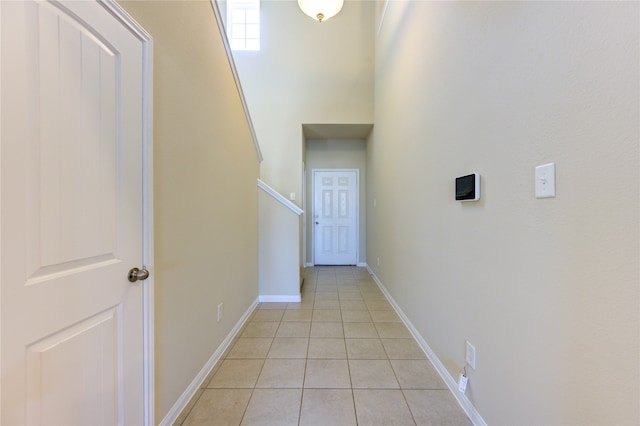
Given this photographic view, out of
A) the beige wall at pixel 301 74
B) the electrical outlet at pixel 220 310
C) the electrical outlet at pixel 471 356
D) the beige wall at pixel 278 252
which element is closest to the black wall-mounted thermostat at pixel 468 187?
the electrical outlet at pixel 471 356

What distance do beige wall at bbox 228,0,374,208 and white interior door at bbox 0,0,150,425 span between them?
9.84ft

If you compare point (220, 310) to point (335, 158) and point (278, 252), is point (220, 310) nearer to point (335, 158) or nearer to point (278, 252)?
point (278, 252)

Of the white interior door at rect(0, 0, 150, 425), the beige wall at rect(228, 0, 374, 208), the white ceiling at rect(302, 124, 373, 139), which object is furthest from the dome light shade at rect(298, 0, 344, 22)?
the white interior door at rect(0, 0, 150, 425)

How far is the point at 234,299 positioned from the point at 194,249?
2.85 ft

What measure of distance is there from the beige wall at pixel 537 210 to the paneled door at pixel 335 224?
310cm

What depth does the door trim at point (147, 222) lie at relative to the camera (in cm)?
107

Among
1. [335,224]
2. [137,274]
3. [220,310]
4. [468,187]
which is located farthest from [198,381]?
[335,224]

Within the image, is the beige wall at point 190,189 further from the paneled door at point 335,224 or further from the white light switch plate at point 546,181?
the paneled door at point 335,224

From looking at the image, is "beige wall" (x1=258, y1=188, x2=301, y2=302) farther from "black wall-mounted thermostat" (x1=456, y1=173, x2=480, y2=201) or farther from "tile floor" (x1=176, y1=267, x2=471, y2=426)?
"black wall-mounted thermostat" (x1=456, y1=173, x2=480, y2=201)

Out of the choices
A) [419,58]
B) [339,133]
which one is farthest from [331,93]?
[419,58]

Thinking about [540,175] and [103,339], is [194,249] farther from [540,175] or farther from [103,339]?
[540,175]

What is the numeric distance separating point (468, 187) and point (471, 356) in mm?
860

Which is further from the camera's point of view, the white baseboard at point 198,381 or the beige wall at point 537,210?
the white baseboard at point 198,381

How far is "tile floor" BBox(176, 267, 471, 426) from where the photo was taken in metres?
1.35
